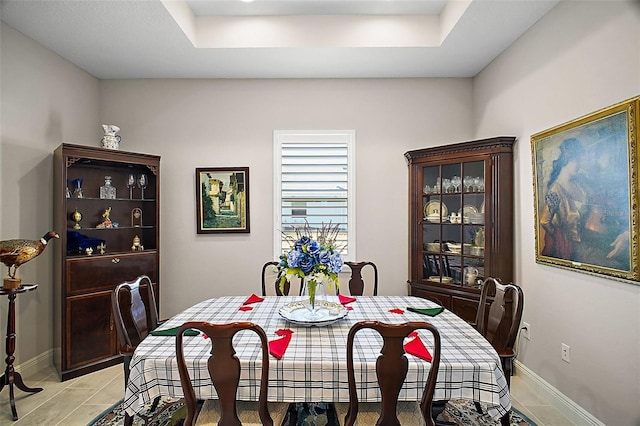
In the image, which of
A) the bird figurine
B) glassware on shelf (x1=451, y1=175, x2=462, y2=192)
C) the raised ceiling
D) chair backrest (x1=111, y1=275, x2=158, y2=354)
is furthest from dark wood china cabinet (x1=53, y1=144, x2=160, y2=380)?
glassware on shelf (x1=451, y1=175, x2=462, y2=192)

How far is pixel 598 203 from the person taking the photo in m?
2.05

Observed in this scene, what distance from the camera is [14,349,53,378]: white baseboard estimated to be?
285 centimetres

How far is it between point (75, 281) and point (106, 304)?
13.3 inches

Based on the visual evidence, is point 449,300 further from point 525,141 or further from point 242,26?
point 242,26

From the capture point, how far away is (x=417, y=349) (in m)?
1.61

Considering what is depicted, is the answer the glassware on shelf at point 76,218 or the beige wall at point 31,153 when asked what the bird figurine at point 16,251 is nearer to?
the beige wall at point 31,153

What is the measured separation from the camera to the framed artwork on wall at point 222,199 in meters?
3.72

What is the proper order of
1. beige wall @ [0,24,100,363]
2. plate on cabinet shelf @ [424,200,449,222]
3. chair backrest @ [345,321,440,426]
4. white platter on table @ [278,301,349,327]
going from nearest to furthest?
chair backrest @ [345,321,440,426], white platter on table @ [278,301,349,327], beige wall @ [0,24,100,363], plate on cabinet shelf @ [424,200,449,222]

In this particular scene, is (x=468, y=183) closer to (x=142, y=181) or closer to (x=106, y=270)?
(x=142, y=181)

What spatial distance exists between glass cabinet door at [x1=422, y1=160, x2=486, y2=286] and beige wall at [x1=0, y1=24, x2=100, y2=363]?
11.5 feet

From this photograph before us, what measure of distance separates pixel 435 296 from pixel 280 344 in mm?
2178

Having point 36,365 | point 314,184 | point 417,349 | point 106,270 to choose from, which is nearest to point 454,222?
point 314,184

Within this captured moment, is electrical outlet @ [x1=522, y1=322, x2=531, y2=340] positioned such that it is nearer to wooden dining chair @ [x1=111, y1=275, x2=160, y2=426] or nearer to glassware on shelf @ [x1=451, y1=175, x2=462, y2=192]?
glassware on shelf @ [x1=451, y1=175, x2=462, y2=192]

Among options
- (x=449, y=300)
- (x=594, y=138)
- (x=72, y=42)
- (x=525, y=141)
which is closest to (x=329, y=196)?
(x=449, y=300)
